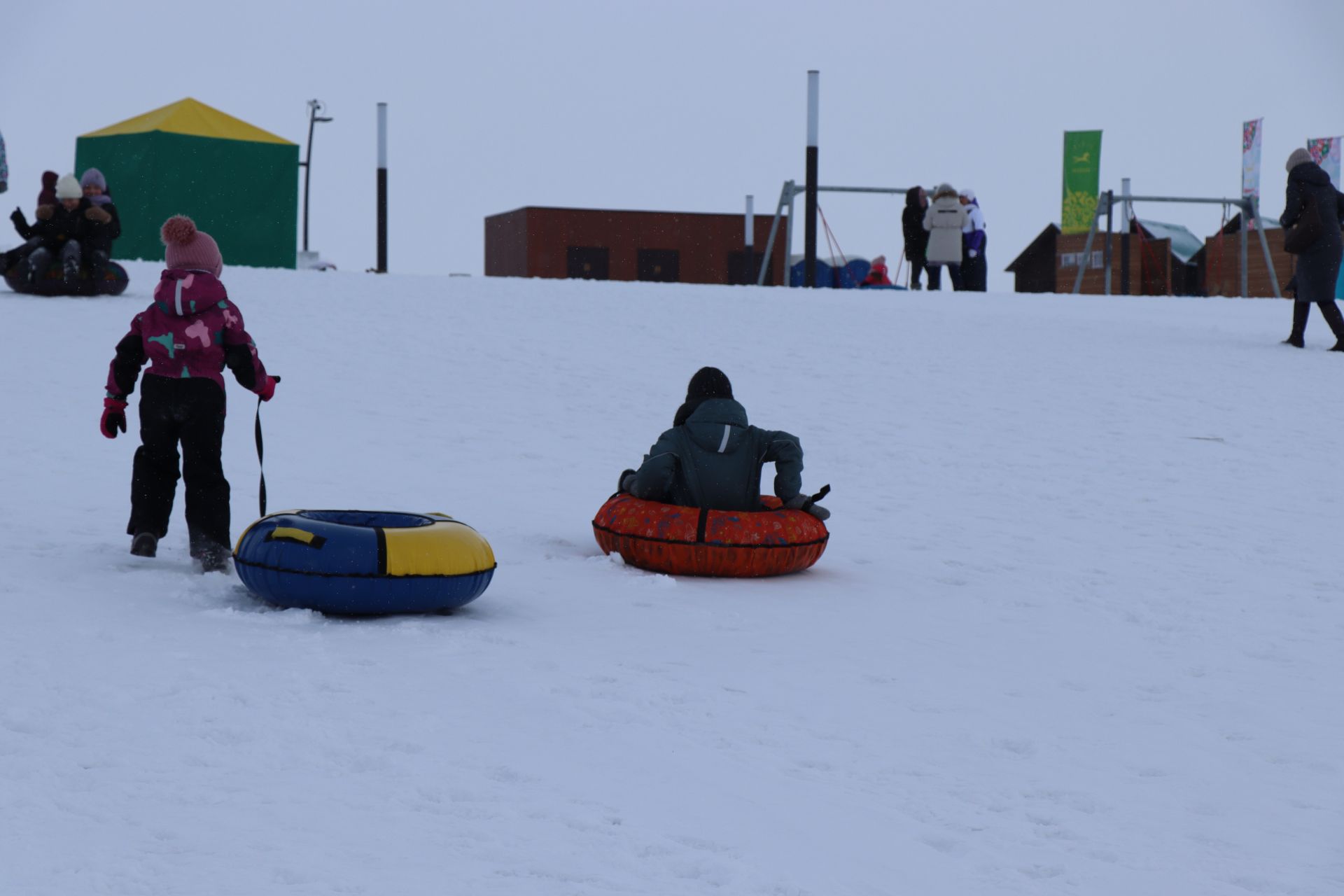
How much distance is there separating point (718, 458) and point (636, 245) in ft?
90.0

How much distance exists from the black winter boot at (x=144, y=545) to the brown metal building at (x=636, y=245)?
27.2 meters

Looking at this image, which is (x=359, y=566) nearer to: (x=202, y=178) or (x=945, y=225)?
(x=945, y=225)

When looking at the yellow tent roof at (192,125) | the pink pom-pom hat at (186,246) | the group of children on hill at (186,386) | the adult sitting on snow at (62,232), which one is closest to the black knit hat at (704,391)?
the group of children on hill at (186,386)

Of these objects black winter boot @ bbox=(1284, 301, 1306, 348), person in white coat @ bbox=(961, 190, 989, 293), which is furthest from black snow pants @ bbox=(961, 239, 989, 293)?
black winter boot @ bbox=(1284, 301, 1306, 348)

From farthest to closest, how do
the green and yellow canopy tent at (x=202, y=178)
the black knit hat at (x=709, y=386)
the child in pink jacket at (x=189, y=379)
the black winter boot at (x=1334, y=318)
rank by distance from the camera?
1. the green and yellow canopy tent at (x=202, y=178)
2. the black winter boot at (x=1334, y=318)
3. the black knit hat at (x=709, y=386)
4. the child in pink jacket at (x=189, y=379)

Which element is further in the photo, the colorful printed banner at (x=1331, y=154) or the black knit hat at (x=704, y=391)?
the colorful printed banner at (x=1331, y=154)

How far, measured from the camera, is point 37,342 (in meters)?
13.0

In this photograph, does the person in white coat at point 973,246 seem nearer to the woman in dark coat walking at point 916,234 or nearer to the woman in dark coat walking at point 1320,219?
the woman in dark coat walking at point 916,234

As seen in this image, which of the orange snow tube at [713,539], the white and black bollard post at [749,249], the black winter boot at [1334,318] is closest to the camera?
the orange snow tube at [713,539]

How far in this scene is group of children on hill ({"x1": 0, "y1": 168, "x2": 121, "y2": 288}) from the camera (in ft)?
48.1

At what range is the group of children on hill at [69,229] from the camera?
1467cm

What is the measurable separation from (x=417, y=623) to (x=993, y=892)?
271 cm

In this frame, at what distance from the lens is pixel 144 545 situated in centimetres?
623

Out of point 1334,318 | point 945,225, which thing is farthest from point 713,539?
point 945,225
